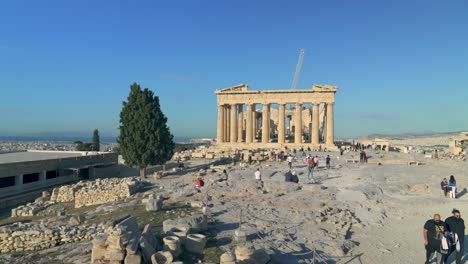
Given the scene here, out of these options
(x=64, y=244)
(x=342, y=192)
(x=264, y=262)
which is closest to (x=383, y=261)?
(x=264, y=262)

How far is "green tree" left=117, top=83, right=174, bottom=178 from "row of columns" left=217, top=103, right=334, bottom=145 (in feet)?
92.7

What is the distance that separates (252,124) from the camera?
203ft

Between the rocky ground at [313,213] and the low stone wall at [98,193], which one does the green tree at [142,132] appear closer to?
the rocky ground at [313,213]

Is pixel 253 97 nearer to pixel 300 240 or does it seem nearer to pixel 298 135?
pixel 298 135

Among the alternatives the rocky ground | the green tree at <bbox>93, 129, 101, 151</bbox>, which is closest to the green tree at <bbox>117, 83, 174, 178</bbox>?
the rocky ground

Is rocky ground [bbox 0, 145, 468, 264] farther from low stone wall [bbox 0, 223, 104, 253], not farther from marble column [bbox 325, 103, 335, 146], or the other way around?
marble column [bbox 325, 103, 335, 146]

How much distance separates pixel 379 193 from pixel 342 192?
238cm

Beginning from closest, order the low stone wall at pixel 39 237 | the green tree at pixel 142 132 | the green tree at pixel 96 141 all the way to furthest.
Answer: the low stone wall at pixel 39 237, the green tree at pixel 142 132, the green tree at pixel 96 141

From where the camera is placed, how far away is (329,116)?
57.6 meters

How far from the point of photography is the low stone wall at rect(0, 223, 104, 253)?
1493cm

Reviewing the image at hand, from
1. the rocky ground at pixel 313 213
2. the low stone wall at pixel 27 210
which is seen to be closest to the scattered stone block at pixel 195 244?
the rocky ground at pixel 313 213

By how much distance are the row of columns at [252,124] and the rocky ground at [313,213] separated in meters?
27.7

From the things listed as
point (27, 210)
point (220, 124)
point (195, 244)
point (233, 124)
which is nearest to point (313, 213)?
point (195, 244)

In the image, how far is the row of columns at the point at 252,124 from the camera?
57.5 metres
